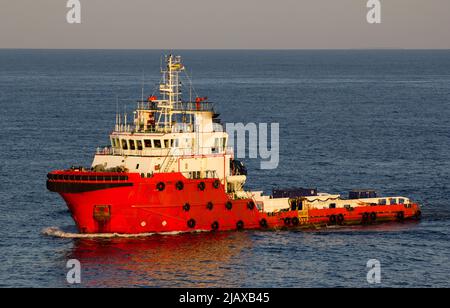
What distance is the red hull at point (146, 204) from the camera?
193ft

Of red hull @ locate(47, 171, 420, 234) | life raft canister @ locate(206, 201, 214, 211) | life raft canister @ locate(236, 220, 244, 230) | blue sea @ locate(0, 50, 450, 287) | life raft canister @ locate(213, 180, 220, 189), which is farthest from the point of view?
life raft canister @ locate(236, 220, 244, 230)

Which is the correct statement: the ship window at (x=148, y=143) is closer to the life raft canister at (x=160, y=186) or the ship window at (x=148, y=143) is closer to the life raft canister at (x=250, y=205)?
the life raft canister at (x=160, y=186)

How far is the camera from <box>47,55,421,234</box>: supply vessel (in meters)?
59.1

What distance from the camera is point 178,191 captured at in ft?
197

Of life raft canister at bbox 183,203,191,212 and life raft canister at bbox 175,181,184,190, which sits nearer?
life raft canister at bbox 175,181,184,190

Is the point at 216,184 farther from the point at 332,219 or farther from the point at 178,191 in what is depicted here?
the point at 332,219

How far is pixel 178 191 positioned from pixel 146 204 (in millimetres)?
1966

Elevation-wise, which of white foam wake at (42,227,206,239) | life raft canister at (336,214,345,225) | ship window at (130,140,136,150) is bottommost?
white foam wake at (42,227,206,239)

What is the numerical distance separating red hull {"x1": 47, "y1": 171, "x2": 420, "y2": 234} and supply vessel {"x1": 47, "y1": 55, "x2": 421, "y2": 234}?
0.17ft

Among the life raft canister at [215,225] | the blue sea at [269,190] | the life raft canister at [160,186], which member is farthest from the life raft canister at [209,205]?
the life raft canister at [160,186]

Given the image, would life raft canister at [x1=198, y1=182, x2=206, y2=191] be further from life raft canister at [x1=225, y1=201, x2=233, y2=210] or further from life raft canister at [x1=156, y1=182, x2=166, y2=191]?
life raft canister at [x1=156, y1=182, x2=166, y2=191]

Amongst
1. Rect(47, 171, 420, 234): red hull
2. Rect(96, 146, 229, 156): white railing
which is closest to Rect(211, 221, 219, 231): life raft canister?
Rect(47, 171, 420, 234): red hull
